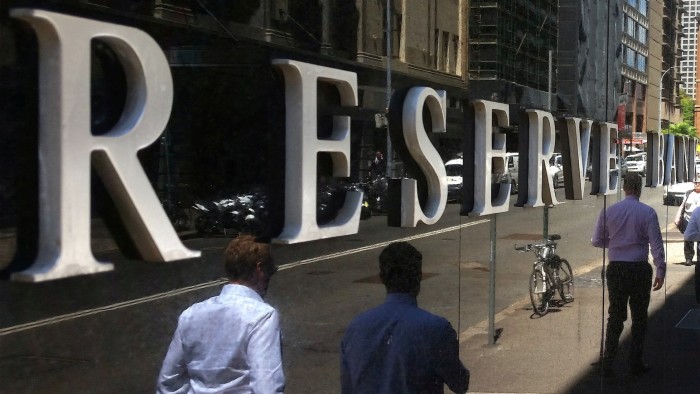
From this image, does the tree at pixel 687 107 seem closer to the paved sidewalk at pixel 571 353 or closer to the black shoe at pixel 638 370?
the paved sidewalk at pixel 571 353

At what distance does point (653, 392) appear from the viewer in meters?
6.54

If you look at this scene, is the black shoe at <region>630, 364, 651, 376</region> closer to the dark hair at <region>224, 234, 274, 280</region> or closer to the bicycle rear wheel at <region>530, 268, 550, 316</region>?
the bicycle rear wheel at <region>530, 268, 550, 316</region>

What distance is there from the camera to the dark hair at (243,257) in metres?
3.24

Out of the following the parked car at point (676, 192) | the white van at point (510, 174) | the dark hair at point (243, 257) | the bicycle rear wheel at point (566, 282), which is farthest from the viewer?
the parked car at point (676, 192)

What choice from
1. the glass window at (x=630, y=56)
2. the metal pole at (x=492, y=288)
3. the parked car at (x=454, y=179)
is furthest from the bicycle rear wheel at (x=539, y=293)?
the glass window at (x=630, y=56)

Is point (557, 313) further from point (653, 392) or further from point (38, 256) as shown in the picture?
point (38, 256)

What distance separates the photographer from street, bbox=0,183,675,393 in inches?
107

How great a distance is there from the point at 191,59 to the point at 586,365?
376cm

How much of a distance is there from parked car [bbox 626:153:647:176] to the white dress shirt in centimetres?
449

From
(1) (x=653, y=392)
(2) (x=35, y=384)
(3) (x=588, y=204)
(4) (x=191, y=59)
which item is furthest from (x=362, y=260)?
(1) (x=653, y=392)

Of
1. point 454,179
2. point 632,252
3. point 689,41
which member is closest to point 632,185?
point 632,252

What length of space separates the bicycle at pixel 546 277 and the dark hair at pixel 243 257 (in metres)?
2.63

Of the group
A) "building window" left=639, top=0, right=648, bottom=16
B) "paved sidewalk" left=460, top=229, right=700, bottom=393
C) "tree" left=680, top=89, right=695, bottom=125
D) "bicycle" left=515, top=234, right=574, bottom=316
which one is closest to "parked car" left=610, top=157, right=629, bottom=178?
"paved sidewalk" left=460, top=229, right=700, bottom=393

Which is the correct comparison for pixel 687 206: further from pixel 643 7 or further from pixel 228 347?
pixel 228 347
